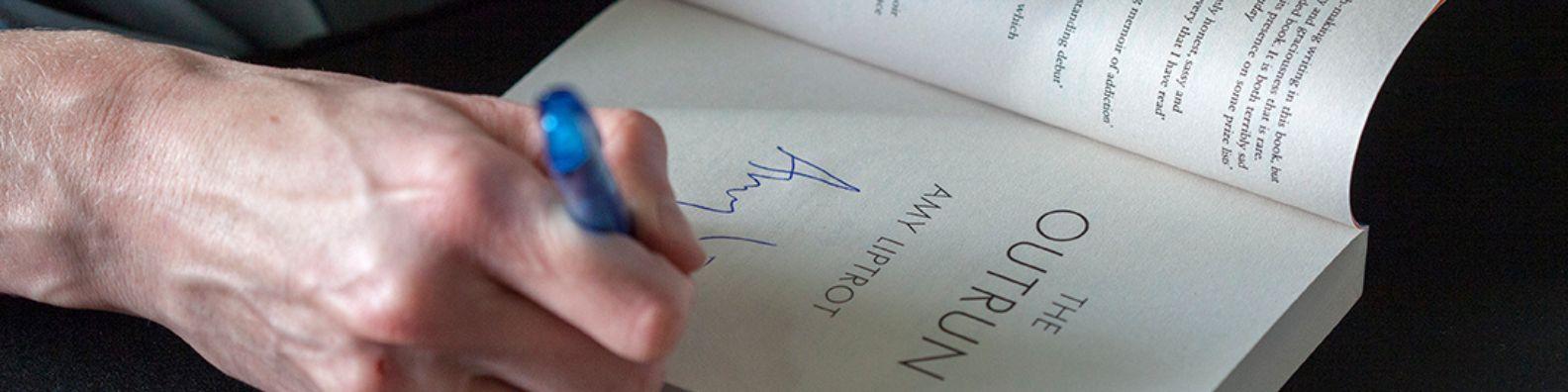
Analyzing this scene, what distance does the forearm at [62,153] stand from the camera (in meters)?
0.57

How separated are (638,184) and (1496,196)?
0.37 metres

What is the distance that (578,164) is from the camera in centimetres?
41

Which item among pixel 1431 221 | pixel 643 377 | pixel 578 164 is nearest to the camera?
pixel 578 164

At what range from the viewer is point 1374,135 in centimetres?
67

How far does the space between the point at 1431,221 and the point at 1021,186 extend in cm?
16

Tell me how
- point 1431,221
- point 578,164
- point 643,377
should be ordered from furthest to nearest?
1. point 1431,221
2. point 643,377
3. point 578,164

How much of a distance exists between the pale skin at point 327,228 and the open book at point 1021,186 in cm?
8

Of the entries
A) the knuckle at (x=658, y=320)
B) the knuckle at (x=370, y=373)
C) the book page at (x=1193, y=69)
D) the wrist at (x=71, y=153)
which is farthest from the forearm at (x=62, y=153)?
the book page at (x=1193, y=69)

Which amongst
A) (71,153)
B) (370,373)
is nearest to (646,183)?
(370,373)

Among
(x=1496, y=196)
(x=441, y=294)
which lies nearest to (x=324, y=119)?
(x=441, y=294)

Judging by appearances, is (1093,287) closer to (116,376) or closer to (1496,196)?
(1496,196)
